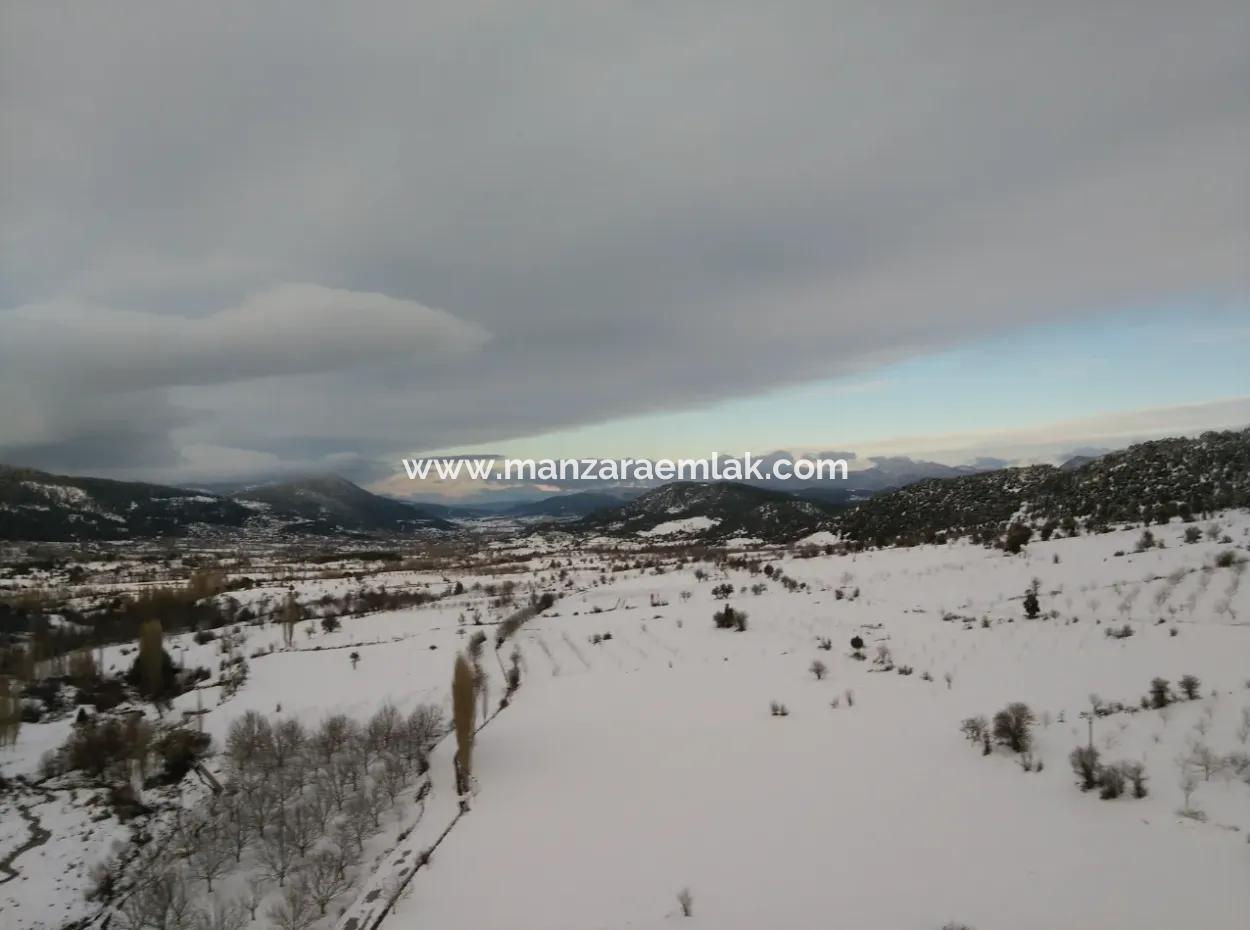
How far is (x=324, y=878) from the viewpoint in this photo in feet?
21.8

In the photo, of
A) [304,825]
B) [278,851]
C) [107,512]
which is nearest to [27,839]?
[278,851]

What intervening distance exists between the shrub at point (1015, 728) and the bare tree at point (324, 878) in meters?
7.62

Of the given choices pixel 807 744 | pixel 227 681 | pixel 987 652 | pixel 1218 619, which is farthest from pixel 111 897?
pixel 1218 619

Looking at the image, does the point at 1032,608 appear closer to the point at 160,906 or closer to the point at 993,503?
the point at 160,906

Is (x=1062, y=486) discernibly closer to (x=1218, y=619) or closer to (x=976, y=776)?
(x=1218, y=619)

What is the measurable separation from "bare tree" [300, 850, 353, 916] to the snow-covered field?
7.8 inches

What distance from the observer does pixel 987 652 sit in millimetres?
10859

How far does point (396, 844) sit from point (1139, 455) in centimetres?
3385

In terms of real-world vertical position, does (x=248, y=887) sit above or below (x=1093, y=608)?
below

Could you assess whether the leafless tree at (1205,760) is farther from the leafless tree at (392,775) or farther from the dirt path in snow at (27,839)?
the dirt path in snow at (27,839)

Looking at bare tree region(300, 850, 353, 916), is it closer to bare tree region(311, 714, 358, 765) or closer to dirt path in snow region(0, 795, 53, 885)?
bare tree region(311, 714, 358, 765)

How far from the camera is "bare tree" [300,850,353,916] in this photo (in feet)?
20.7

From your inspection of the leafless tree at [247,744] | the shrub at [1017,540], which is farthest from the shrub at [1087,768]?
the shrub at [1017,540]

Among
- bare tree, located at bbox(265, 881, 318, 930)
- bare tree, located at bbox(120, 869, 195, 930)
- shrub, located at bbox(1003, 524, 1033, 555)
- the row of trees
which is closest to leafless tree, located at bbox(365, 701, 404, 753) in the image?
the row of trees
